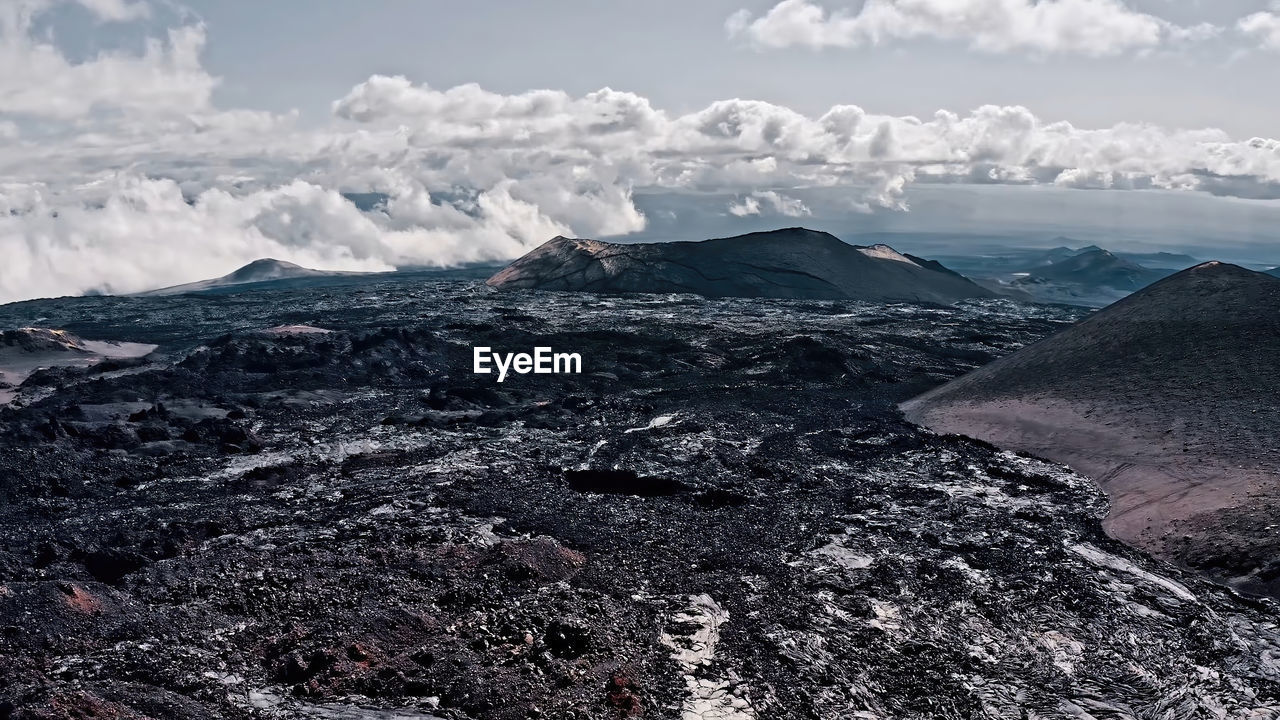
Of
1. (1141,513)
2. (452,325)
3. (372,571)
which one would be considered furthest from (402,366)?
(1141,513)

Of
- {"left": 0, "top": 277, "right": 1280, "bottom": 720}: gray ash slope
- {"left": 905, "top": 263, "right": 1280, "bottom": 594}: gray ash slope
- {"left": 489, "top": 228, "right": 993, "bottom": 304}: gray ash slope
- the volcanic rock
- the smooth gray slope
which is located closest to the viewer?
{"left": 0, "top": 277, "right": 1280, "bottom": 720}: gray ash slope

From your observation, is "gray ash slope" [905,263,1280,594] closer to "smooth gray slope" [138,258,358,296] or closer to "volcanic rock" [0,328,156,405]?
"volcanic rock" [0,328,156,405]

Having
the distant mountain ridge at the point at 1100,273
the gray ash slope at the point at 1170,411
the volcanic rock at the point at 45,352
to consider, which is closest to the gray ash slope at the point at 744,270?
the volcanic rock at the point at 45,352

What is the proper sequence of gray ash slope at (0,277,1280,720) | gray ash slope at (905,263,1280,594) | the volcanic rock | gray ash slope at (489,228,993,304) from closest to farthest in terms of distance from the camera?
gray ash slope at (0,277,1280,720) → gray ash slope at (905,263,1280,594) → the volcanic rock → gray ash slope at (489,228,993,304)

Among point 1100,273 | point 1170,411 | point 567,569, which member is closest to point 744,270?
point 1170,411

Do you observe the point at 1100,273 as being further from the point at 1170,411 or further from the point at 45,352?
the point at 45,352

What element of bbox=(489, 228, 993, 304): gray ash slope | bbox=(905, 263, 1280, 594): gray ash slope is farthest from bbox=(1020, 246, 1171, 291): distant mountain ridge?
bbox=(905, 263, 1280, 594): gray ash slope

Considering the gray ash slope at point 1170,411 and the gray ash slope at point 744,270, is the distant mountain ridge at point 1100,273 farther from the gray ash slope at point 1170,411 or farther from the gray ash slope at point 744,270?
the gray ash slope at point 1170,411
